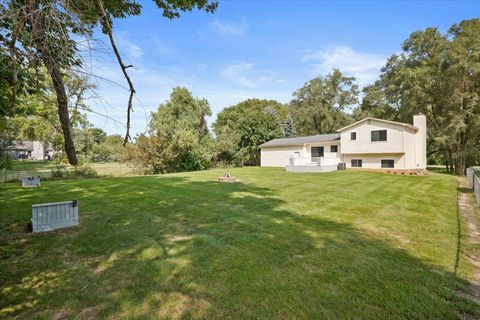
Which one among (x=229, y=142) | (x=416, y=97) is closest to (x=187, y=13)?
(x=229, y=142)

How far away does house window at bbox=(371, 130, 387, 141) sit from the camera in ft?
68.5

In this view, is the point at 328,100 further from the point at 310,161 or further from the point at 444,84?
the point at 310,161

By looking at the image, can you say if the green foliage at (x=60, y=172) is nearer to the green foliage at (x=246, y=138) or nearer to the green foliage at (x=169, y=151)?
the green foliage at (x=169, y=151)

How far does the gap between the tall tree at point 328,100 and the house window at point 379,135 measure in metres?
13.6

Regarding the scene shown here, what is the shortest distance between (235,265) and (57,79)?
11.2ft

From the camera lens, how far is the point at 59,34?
1.71 m

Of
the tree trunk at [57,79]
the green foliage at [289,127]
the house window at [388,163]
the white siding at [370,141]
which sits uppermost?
the green foliage at [289,127]

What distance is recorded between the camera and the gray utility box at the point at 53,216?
5.69 m

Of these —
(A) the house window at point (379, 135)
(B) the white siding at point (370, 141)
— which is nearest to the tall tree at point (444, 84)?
(B) the white siding at point (370, 141)

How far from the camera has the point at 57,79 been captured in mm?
2008

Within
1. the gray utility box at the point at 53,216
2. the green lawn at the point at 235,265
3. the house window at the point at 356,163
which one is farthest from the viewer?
the house window at the point at 356,163

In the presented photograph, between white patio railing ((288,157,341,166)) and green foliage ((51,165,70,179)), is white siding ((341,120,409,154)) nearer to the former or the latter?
white patio railing ((288,157,341,166))

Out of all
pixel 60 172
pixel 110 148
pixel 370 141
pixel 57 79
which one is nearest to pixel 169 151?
pixel 60 172

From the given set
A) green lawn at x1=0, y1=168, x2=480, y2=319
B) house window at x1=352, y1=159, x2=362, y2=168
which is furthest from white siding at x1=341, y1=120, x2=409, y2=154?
green lawn at x1=0, y1=168, x2=480, y2=319
